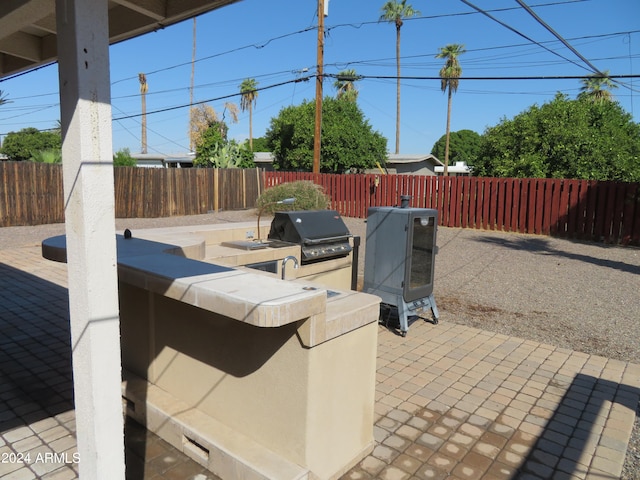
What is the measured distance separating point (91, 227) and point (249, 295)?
76 cm

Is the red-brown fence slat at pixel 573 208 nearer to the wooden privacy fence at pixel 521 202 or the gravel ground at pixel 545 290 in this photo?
the wooden privacy fence at pixel 521 202

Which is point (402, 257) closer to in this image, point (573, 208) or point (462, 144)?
point (573, 208)

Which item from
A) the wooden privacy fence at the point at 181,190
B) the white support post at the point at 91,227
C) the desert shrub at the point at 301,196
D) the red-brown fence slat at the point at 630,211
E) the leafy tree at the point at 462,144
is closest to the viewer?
the white support post at the point at 91,227

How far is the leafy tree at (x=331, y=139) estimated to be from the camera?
24.9 m

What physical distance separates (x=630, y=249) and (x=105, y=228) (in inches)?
497

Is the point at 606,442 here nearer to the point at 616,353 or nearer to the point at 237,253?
the point at 616,353

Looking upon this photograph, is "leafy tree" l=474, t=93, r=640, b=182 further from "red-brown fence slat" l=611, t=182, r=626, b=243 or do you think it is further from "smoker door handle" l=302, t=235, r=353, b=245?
"smoker door handle" l=302, t=235, r=353, b=245

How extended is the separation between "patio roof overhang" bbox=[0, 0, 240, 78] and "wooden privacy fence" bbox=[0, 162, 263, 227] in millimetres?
11574

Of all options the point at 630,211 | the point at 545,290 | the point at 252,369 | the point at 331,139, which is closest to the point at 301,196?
the point at 545,290

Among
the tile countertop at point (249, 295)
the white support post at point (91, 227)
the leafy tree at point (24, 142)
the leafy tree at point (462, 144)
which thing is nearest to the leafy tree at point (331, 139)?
the tile countertop at point (249, 295)

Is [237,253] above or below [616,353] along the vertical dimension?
above

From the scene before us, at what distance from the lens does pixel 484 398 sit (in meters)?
3.73

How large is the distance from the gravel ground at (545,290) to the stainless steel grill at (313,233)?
157 cm

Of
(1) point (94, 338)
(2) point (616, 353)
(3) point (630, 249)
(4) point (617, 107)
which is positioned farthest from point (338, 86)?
(1) point (94, 338)
